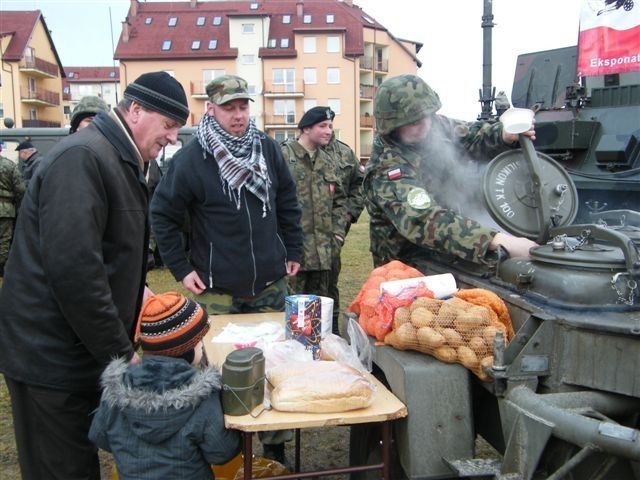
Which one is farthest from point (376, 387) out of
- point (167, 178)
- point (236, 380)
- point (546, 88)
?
point (546, 88)

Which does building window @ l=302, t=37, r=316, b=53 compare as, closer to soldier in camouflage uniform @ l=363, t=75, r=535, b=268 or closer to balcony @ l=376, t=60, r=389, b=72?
balcony @ l=376, t=60, r=389, b=72

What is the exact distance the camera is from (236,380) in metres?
2.13

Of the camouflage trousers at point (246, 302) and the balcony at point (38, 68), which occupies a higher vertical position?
the balcony at point (38, 68)

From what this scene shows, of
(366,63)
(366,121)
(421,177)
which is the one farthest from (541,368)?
(366,63)

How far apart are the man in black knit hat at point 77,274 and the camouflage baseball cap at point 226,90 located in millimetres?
1136

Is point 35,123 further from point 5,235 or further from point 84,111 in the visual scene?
point 84,111

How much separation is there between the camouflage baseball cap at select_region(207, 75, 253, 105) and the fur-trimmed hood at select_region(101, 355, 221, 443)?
185cm

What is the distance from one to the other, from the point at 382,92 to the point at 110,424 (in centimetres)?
209

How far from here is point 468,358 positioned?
2.29m

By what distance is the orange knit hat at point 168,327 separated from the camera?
241 centimetres

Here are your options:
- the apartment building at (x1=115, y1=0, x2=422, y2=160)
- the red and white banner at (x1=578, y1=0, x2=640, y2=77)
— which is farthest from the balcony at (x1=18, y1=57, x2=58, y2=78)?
the red and white banner at (x1=578, y1=0, x2=640, y2=77)

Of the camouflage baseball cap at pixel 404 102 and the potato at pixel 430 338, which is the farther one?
the camouflage baseball cap at pixel 404 102

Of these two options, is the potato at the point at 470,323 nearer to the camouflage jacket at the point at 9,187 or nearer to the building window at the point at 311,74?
the camouflage jacket at the point at 9,187

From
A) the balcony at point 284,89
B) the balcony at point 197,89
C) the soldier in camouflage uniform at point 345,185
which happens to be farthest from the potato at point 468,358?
the balcony at point 197,89
